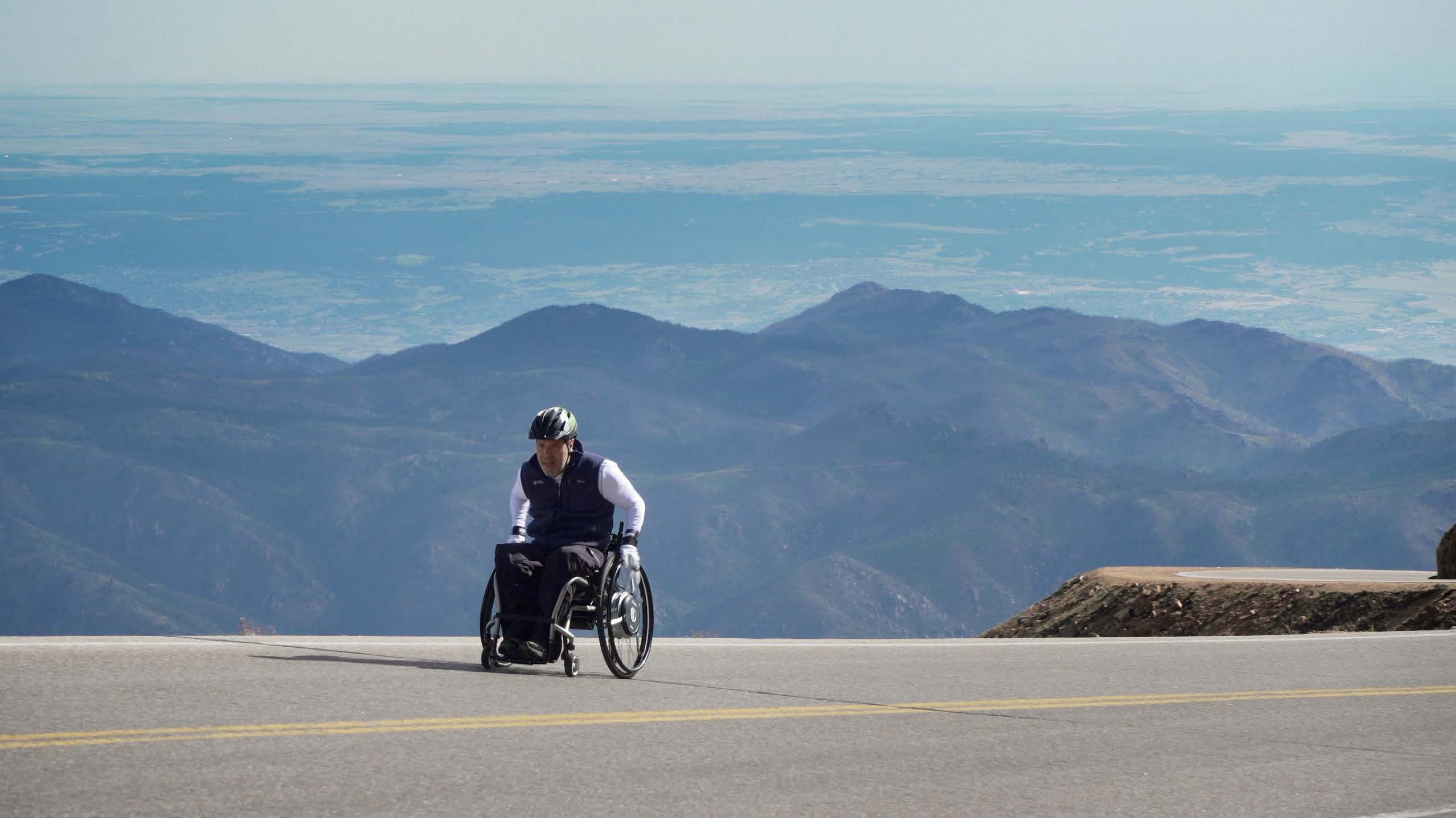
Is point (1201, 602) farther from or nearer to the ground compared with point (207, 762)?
nearer to the ground

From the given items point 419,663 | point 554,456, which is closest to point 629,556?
point 554,456

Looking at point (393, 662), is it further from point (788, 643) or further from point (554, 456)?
point (788, 643)

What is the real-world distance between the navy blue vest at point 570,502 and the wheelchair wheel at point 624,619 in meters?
0.29

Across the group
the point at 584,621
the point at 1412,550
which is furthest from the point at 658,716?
the point at 1412,550

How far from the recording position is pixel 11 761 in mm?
6496

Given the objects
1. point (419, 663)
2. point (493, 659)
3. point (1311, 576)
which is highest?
point (493, 659)

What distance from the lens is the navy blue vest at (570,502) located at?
9711 mm

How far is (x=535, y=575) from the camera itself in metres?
9.55

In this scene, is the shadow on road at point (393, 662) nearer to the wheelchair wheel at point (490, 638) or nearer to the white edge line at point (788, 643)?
the wheelchair wheel at point (490, 638)

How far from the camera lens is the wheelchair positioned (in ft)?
31.3

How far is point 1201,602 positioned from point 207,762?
20.4 metres

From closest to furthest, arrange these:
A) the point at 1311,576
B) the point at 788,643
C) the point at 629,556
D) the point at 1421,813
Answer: the point at 1421,813 < the point at 629,556 < the point at 788,643 < the point at 1311,576

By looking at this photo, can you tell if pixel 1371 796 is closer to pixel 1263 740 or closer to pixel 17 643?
pixel 1263 740

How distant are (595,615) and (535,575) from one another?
449 millimetres
